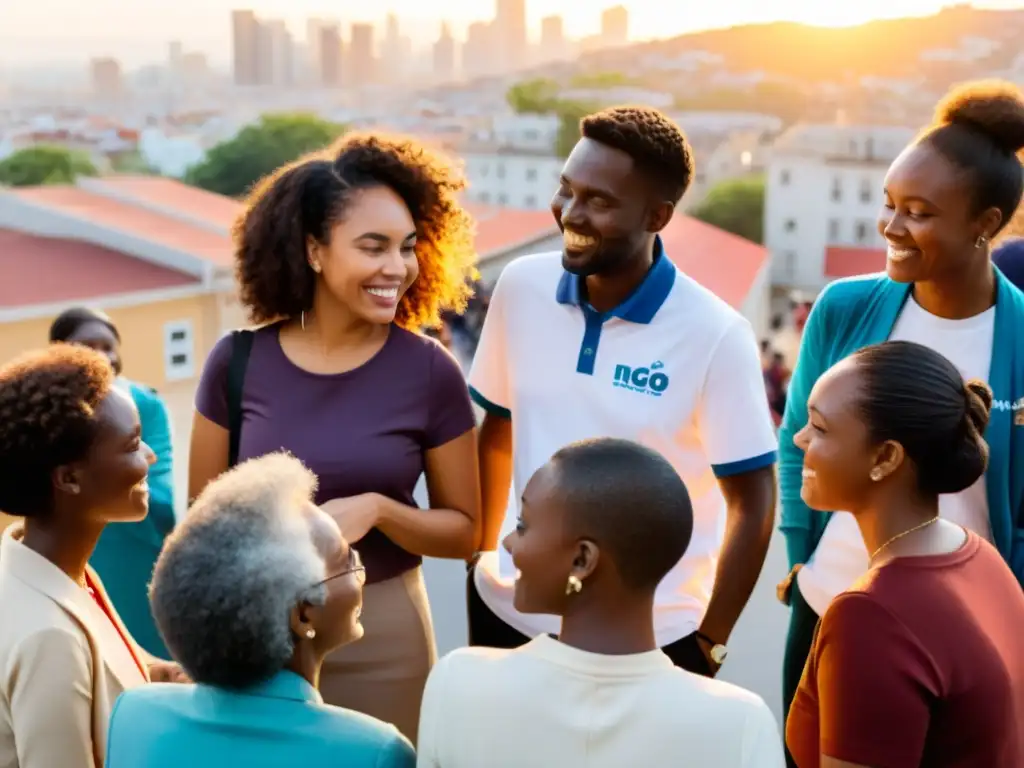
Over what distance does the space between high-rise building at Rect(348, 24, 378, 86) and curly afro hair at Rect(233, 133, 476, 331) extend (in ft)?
352

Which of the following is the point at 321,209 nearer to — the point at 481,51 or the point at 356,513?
the point at 356,513

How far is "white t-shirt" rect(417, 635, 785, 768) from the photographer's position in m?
1.57

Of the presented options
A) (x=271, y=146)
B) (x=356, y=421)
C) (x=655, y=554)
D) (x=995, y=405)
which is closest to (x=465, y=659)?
(x=655, y=554)

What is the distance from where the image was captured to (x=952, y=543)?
6.26ft

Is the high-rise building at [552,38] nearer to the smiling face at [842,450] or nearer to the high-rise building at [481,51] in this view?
the high-rise building at [481,51]

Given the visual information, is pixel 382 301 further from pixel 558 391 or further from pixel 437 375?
pixel 558 391

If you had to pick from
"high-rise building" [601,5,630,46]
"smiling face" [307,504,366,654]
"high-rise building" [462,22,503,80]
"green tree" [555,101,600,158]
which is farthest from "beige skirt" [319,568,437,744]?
"high-rise building" [462,22,503,80]

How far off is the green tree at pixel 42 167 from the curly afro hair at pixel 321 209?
5801cm

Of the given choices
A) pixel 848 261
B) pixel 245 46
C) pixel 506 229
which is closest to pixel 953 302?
pixel 506 229

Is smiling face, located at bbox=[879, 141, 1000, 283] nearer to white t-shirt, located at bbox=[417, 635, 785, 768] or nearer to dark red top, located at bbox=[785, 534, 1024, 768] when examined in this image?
dark red top, located at bbox=[785, 534, 1024, 768]

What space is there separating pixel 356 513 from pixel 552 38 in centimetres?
11508

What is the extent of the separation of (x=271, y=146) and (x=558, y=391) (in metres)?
60.8

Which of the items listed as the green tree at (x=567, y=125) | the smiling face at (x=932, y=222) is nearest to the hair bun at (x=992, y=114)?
the smiling face at (x=932, y=222)

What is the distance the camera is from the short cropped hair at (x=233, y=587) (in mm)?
1616
